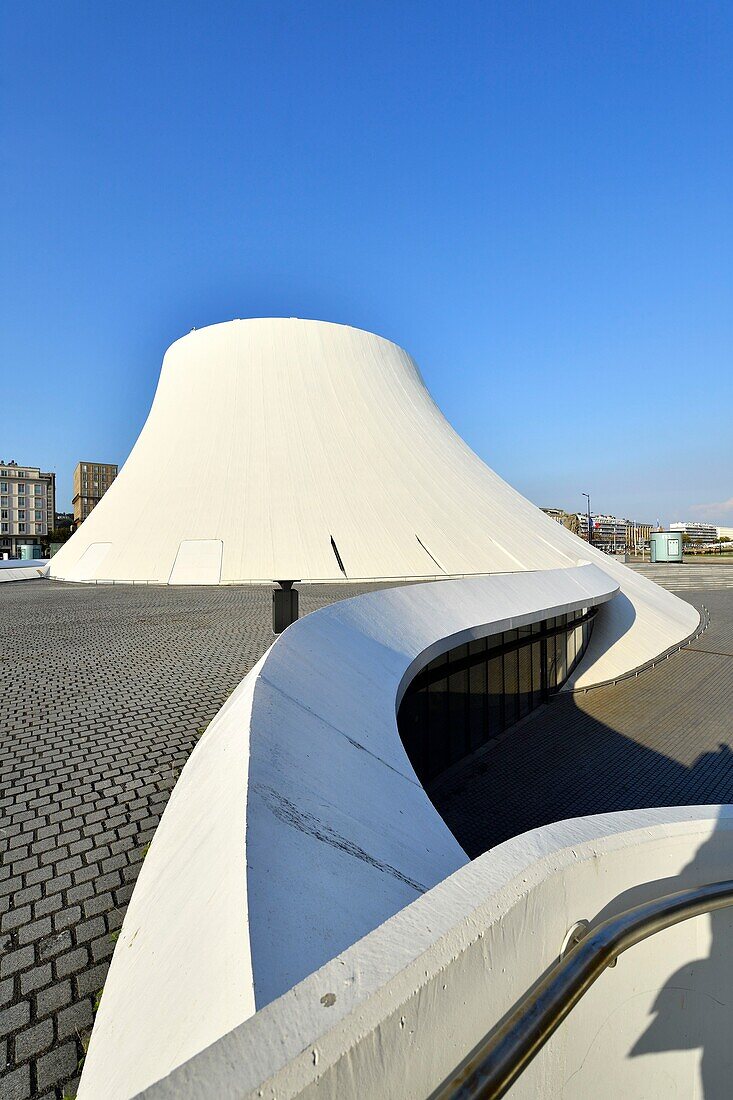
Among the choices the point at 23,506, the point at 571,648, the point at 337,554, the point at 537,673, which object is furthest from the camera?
the point at 23,506

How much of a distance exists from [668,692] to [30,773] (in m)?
12.1

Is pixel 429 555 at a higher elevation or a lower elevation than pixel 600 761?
higher

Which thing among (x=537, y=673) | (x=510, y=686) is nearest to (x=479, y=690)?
(x=510, y=686)

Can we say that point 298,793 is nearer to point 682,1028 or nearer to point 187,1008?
point 187,1008

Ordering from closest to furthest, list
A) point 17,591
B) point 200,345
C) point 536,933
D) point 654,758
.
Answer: point 536,933, point 654,758, point 17,591, point 200,345

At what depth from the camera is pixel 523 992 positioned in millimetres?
1357

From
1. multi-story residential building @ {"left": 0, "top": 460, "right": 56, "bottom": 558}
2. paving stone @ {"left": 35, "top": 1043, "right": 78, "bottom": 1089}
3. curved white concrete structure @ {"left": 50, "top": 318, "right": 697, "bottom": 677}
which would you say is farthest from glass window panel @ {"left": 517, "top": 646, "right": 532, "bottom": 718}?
multi-story residential building @ {"left": 0, "top": 460, "right": 56, "bottom": 558}

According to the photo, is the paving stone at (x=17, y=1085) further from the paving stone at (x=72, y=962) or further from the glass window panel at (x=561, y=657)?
the glass window panel at (x=561, y=657)

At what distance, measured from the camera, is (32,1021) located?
1.81 m

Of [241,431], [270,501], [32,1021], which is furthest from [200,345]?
[32,1021]

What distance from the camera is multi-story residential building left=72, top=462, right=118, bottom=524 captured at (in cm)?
7306

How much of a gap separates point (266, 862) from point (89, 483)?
80.4 meters

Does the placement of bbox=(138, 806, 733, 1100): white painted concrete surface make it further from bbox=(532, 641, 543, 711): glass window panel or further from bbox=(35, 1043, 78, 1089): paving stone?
bbox=(532, 641, 543, 711): glass window panel

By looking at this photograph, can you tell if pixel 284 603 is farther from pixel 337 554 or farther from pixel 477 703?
pixel 337 554
